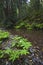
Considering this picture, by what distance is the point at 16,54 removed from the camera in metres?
5.85

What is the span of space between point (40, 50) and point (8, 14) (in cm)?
1496

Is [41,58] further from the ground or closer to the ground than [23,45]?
closer to the ground

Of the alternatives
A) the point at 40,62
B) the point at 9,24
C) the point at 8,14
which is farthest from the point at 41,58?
the point at 8,14

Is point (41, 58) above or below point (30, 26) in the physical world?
above

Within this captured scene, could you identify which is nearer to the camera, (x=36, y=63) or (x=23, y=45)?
(x=36, y=63)

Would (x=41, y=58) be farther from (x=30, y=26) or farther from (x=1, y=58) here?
(x=30, y=26)

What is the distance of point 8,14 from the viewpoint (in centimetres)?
2141

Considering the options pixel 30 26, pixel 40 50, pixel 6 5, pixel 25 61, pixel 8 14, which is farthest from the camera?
pixel 6 5

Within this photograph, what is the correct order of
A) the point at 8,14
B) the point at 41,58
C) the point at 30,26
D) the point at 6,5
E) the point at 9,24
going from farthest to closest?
the point at 6,5
the point at 8,14
the point at 9,24
the point at 30,26
the point at 41,58

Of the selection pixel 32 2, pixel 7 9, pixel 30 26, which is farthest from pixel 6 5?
pixel 30 26

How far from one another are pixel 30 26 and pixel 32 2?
7928 millimetres

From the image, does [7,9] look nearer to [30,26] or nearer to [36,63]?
[30,26]

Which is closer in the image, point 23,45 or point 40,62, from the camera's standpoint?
point 40,62

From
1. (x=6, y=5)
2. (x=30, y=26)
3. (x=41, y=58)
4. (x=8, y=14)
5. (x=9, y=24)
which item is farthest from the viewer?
(x=6, y=5)
